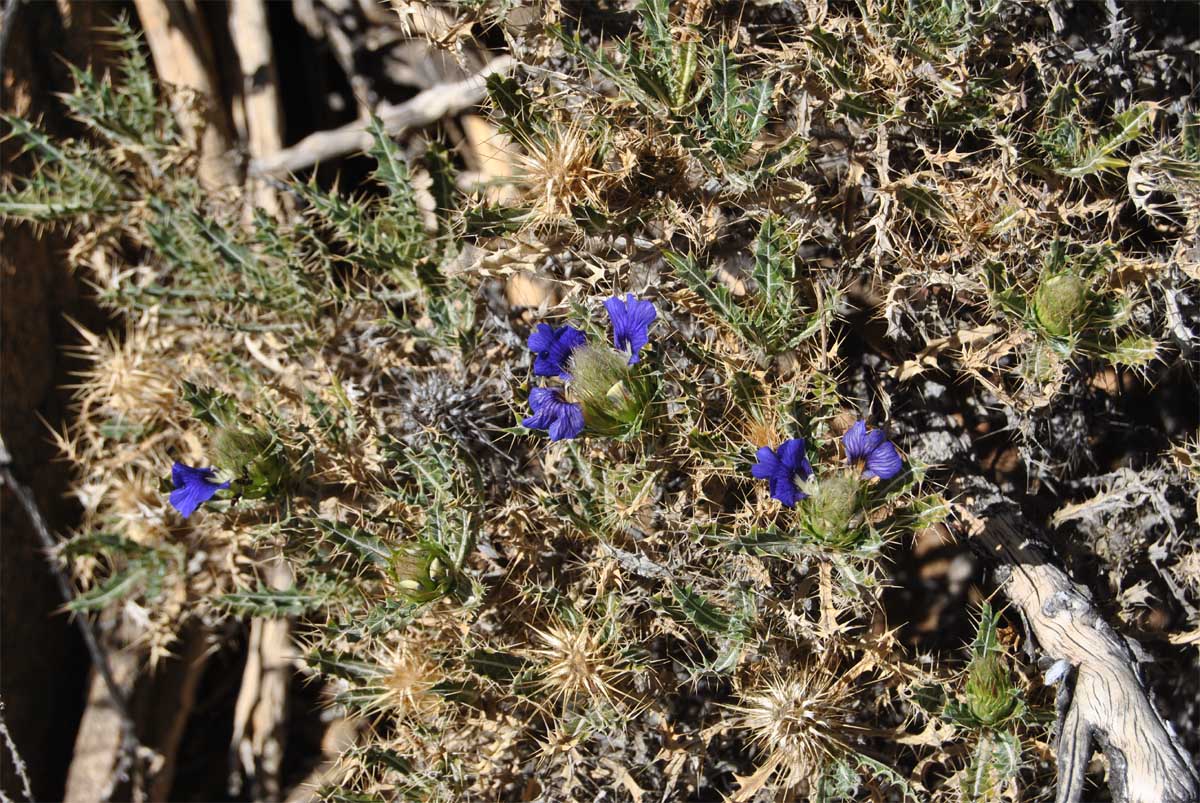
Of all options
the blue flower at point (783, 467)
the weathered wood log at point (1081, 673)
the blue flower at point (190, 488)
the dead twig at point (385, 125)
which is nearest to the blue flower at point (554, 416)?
the blue flower at point (783, 467)

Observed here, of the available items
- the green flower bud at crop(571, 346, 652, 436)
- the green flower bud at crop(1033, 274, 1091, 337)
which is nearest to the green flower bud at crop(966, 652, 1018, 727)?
the green flower bud at crop(1033, 274, 1091, 337)

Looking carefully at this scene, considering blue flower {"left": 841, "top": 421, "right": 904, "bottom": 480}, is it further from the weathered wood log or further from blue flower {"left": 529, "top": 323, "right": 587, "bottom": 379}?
blue flower {"left": 529, "top": 323, "right": 587, "bottom": 379}

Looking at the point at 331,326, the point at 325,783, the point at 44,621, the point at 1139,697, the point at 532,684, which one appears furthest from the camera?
the point at 44,621

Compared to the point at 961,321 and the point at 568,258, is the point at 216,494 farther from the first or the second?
the point at 961,321

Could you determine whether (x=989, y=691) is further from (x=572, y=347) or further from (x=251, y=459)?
(x=251, y=459)

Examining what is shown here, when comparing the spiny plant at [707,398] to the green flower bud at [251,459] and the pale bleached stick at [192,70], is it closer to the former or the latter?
the green flower bud at [251,459]

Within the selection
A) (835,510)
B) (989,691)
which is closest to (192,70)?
(835,510)

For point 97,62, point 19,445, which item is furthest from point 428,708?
point 97,62
